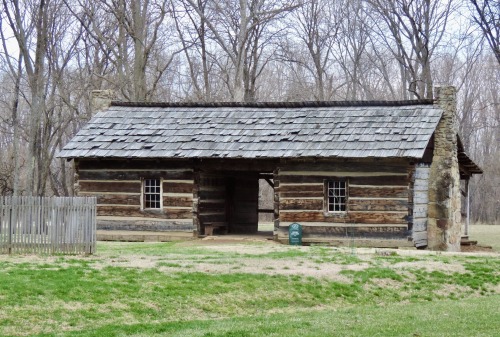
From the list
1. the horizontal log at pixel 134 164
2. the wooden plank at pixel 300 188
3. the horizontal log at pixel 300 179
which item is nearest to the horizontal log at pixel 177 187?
the horizontal log at pixel 134 164

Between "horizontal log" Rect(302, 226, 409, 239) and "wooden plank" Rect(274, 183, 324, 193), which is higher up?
"wooden plank" Rect(274, 183, 324, 193)

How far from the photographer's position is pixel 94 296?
50.2 ft

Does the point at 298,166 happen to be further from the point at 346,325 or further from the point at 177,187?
the point at 346,325

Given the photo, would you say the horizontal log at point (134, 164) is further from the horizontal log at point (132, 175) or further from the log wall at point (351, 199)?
the log wall at point (351, 199)

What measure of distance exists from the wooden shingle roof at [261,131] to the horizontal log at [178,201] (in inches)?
64.3

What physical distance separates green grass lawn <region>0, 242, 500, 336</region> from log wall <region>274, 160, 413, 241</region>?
445 centimetres

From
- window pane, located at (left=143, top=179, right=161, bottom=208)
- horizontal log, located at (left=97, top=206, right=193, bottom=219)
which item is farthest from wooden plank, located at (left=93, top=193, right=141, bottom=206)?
window pane, located at (left=143, top=179, right=161, bottom=208)

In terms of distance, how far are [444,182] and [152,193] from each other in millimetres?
9575

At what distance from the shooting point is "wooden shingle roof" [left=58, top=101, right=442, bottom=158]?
27.6 metres

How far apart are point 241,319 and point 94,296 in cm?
258

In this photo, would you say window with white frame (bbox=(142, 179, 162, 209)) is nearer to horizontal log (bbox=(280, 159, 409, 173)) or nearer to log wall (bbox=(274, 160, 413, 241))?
log wall (bbox=(274, 160, 413, 241))

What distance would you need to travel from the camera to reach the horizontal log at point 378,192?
27375 millimetres

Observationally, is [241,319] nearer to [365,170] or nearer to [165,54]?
[365,170]

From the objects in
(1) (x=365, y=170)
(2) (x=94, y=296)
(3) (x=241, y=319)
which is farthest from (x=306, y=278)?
(1) (x=365, y=170)
